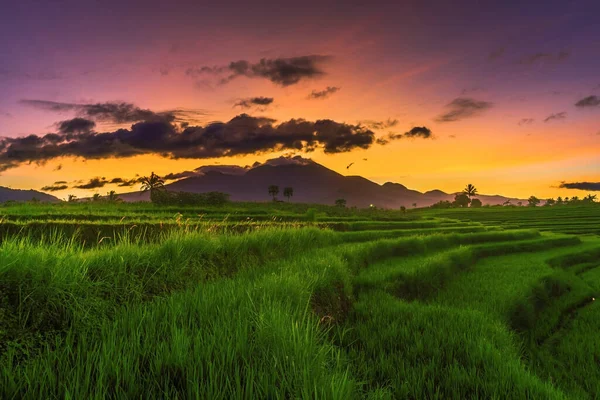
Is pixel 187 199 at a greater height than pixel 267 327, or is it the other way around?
pixel 187 199

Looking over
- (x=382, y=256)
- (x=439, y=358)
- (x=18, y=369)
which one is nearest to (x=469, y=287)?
(x=382, y=256)

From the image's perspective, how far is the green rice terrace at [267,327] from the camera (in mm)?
2918

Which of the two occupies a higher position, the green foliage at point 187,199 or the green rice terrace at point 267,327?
the green foliage at point 187,199

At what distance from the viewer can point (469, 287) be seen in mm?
10445

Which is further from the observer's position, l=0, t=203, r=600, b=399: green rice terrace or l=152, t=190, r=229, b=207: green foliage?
l=152, t=190, r=229, b=207: green foliage

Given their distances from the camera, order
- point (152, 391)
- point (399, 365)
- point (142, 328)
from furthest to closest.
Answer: point (399, 365) < point (142, 328) < point (152, 391)

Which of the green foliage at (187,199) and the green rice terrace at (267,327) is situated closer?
the green rice terrace at (267,327)

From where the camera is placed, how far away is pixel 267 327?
3.70 metres

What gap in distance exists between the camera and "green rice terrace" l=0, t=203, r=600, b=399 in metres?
2.92

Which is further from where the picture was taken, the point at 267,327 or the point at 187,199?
the point at 187,199

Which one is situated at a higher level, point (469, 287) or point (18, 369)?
point (18, 369)

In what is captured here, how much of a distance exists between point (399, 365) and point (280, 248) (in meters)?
6.30

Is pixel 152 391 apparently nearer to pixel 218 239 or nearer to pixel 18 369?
pixel 18 369

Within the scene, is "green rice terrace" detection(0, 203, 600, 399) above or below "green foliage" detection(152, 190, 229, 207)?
below
